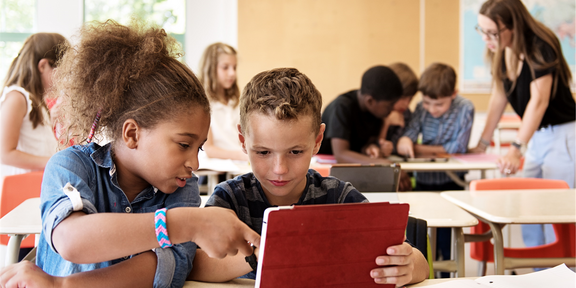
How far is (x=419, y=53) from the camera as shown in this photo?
6.00 meters

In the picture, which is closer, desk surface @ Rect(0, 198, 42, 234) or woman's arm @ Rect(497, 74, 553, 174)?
desk surface @ Rect(0, 198, 42, 234)

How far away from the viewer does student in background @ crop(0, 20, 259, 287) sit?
0.85 metres

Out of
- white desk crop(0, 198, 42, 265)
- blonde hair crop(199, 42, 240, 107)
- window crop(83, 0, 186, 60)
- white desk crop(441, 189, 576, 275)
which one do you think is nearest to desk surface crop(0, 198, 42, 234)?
white desk crop(0, 198, 42, 265)

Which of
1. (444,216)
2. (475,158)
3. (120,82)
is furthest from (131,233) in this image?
(475,158)

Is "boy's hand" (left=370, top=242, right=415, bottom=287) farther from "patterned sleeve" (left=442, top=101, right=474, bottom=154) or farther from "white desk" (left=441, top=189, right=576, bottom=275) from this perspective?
"patterned sleeve" (left=442, top=101, right=474, bottom=154)

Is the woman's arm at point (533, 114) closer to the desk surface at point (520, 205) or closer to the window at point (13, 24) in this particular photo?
the desk surface at point (520, 205)

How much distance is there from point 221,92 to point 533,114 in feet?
6.71

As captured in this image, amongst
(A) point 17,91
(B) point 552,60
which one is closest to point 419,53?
(B) point 552,60

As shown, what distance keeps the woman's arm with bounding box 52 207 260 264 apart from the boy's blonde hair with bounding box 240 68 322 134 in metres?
0.34

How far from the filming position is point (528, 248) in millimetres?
2141

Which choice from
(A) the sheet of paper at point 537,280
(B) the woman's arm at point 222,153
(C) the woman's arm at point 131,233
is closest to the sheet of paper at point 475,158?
(B) the woman's arm at point 222,153

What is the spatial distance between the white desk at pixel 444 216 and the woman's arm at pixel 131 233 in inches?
42.2

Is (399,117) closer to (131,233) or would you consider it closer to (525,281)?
(525,281)

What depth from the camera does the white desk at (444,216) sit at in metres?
1.63
